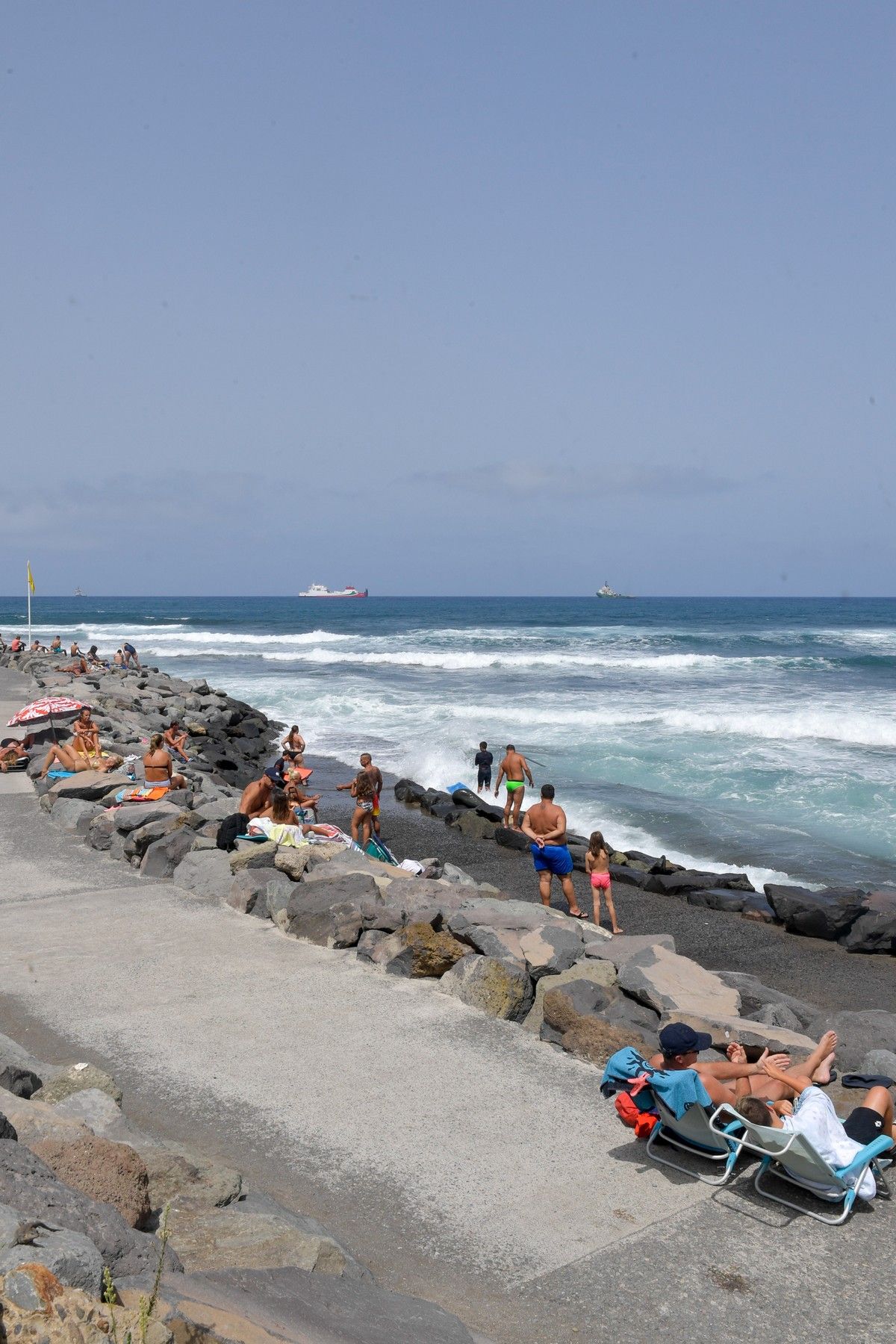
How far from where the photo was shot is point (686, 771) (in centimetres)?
2086

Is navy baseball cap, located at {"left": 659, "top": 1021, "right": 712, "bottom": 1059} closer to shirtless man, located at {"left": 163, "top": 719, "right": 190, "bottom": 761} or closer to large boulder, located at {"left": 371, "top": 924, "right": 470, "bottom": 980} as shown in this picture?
large boulder, located at {"left": 371, "top": 924, "right": 470, "bottom": 980}

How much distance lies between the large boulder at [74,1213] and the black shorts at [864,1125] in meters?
3.01

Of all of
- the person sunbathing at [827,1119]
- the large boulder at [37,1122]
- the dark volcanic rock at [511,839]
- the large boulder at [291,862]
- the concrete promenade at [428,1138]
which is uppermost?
the large boulder at [37,1122]

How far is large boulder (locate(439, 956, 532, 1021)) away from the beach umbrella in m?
12.8

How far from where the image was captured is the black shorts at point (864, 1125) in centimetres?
476

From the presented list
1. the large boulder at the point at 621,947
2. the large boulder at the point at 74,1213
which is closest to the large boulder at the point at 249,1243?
the large boulder at the point at 74,1213

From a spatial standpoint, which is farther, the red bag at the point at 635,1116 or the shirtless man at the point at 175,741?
the shirtless man at the point at 175,741

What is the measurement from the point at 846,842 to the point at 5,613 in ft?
357

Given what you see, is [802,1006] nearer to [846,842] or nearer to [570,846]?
[570,846]

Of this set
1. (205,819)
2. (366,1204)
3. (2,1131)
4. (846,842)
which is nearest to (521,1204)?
(366,1204)

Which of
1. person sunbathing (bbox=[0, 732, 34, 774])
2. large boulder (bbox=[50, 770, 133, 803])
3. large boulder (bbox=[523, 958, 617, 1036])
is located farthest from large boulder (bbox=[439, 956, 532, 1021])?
person sunbathing (bbox=[0, 732, 34, 774])

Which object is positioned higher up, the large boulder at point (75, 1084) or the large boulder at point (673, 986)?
the large boulder at point (75, 1084)

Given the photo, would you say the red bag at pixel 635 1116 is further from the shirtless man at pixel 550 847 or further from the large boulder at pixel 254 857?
the shirtless man at pixel 550 847

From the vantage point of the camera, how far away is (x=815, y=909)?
11.5 metres
